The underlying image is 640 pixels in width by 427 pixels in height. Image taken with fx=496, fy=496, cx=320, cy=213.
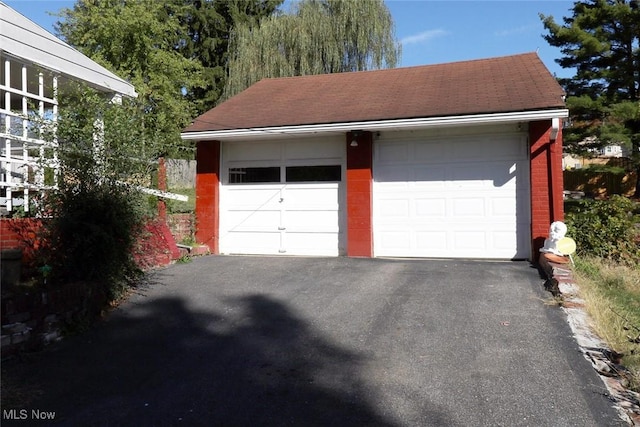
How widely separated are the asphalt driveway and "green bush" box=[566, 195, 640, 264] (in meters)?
2.98

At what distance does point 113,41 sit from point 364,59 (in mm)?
10414

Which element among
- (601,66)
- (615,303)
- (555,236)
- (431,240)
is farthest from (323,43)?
(615,303)

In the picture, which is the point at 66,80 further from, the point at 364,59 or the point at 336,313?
the point at 364,59

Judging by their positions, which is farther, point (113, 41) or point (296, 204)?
point (113, 41)

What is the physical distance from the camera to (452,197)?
9.48 meters

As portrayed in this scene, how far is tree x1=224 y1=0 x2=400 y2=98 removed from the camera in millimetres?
21875

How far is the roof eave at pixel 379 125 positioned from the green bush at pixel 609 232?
2.34 m

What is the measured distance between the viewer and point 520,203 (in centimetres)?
915

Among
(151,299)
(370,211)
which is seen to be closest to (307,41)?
(370,211)

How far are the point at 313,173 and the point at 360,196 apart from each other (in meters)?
1.24

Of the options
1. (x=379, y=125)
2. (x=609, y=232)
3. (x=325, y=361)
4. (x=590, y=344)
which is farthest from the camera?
(x=379, y=125)

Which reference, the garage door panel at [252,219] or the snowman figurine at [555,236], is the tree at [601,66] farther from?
the garage door panel at [252,219]

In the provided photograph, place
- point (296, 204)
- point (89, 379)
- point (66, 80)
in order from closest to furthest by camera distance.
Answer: point (89, 379) < point (66, 80) < point (296, 204)

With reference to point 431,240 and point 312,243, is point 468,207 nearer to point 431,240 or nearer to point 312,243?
point 431,240
